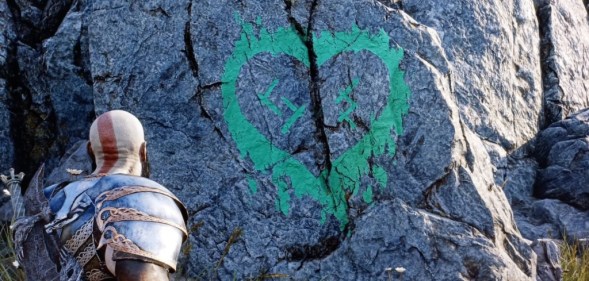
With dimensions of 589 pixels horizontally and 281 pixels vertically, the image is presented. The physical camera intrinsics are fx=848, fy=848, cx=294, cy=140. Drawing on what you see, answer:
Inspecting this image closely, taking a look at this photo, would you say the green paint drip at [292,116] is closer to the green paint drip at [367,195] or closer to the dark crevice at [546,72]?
the green paint drip at [367,195]

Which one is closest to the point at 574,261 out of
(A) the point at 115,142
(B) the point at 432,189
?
(B) the point at 432,189

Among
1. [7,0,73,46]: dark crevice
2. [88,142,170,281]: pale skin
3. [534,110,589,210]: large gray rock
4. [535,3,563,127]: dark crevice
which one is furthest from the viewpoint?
[535,3,563,127]: dark crevice

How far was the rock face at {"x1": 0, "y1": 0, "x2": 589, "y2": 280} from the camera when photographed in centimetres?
537

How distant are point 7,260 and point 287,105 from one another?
85.1 inches

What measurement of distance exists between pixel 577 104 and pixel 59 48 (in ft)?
14.6

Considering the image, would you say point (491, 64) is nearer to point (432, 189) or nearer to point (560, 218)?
point (560, 218)

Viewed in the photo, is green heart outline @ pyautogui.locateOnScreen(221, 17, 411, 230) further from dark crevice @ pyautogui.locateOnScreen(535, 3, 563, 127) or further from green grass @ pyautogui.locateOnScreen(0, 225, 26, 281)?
dark crevice @ pyautogui.locateOnScreen(535, 3, 563, 127)

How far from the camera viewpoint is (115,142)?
10.6ft

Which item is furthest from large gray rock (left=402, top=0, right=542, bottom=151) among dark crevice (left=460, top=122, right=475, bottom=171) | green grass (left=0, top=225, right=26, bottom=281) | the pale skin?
the pale skin

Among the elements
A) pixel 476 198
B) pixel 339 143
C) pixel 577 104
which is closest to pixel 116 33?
pixel 339 143

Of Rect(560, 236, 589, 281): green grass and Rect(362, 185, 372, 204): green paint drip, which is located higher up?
Rect(362, 185, 372, 204): green paint drip

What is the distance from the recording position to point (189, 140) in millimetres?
5703

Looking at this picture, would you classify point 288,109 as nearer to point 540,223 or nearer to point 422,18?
point 422,18

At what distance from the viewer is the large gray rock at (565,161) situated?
21.6 ft
